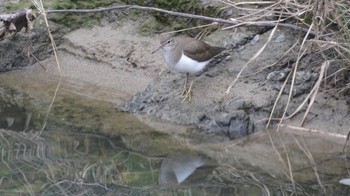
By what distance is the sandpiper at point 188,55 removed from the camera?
7520 millimetres

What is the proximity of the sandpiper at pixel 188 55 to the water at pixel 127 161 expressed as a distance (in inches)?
25.9

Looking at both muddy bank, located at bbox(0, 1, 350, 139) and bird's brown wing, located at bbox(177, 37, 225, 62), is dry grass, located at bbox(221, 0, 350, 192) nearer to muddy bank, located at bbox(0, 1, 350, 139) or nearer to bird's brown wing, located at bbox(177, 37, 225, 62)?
muddy bank, located at bbox(0, 1, 350, 139)

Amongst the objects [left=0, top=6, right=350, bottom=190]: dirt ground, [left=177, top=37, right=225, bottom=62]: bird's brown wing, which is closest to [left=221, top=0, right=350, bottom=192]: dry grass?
[left=0, top=6, right=350, bottom=190]: dirt ground

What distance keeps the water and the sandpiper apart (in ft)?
2.16

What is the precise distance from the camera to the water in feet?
19.3

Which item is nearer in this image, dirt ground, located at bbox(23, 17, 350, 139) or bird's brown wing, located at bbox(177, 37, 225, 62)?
dirt ground, located at bbox(23, 17, 350, 139)

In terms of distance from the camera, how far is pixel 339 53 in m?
6.88

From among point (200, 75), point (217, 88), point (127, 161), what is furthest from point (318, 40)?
point (127, 161)

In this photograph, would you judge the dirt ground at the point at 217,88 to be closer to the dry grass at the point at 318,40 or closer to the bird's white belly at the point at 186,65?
the dry grass at the point at 318,40

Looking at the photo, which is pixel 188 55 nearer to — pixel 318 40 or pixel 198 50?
pixel 198 50

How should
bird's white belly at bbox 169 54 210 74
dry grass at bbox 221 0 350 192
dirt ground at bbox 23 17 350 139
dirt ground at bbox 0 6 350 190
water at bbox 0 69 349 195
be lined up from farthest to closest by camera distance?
bird's white belly at bbox 169 54 210 74 < dirt ground at bbox 23 17 350 139 < dry grass at bbox 221 0 350 192 < dirt ground at bbox 0 6 350 190 < water at bbox 0 69 349 195

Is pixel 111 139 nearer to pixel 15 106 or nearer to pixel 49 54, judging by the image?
pixel 15 106

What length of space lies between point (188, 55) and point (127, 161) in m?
1.51

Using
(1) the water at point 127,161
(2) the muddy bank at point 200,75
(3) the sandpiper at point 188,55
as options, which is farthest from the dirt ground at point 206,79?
(1) the water at point 127,161
